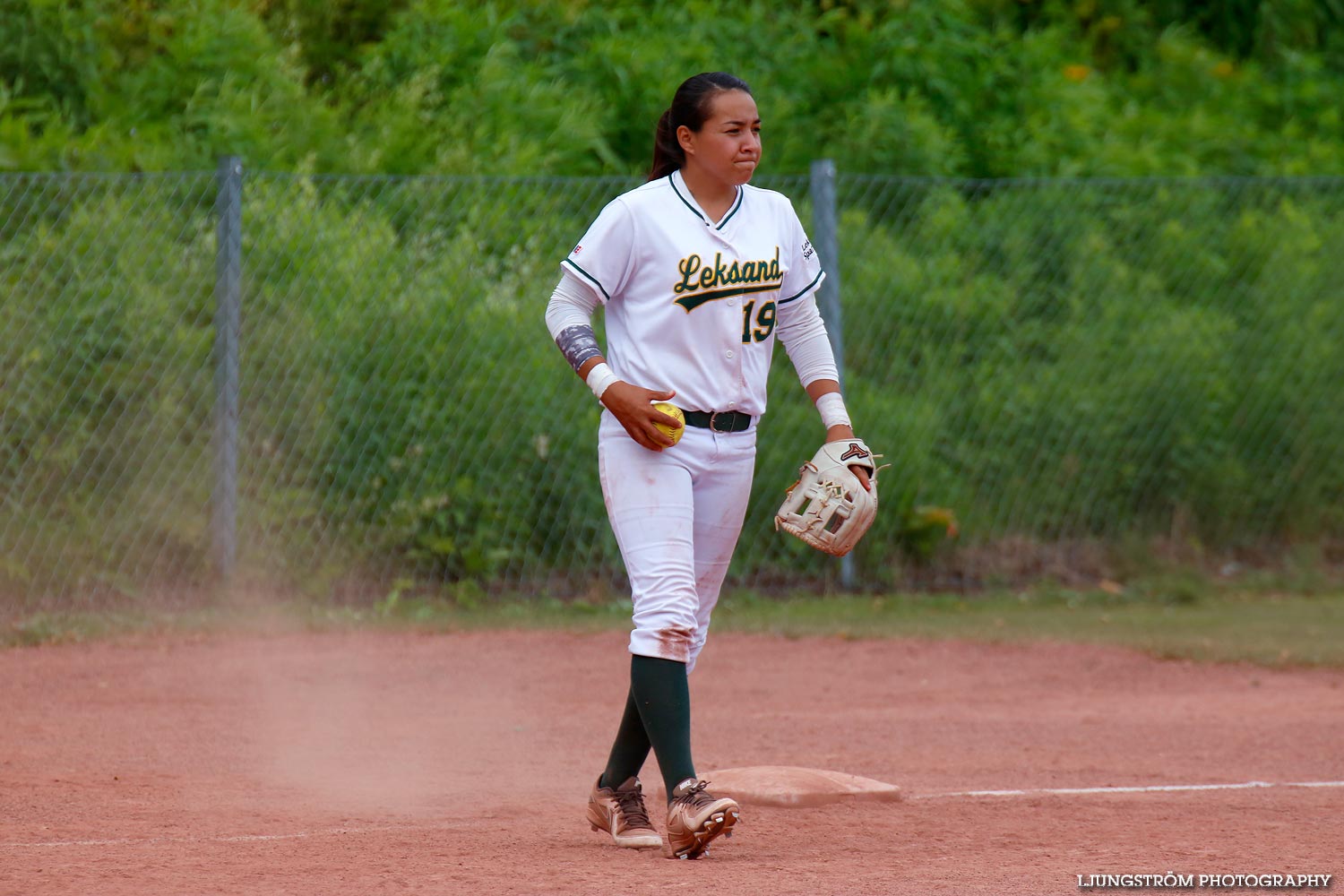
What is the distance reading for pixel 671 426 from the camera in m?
4.18

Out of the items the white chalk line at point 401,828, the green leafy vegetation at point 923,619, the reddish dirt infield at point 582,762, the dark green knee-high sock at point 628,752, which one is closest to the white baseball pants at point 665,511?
the dark green knee-high sock at point 628,752

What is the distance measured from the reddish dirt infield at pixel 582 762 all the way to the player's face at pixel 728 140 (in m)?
1.83

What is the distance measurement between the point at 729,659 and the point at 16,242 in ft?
14.4

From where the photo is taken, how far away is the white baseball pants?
4234mm

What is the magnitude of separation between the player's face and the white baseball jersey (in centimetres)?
11

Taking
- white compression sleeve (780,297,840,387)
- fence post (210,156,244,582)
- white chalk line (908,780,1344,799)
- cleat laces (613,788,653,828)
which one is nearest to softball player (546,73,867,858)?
cleat laces (613,788,653,828)

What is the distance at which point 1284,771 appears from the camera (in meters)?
5.79

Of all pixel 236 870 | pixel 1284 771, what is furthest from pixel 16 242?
pixel 1284 771

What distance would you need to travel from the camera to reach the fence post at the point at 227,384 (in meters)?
8.81

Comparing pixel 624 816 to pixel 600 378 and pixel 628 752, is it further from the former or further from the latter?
pixel 600 378

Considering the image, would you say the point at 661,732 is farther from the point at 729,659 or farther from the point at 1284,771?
the point at 729,659

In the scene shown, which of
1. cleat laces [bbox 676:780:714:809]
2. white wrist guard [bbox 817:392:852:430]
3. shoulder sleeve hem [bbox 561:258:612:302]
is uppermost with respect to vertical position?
shoulder sleeve hem [bbox 561:258:612:302]

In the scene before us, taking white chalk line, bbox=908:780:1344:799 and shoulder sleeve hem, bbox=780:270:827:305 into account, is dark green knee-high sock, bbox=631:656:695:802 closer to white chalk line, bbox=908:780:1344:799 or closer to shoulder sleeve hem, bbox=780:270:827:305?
shoulder sleeve hem, bbox=780:270:827:305

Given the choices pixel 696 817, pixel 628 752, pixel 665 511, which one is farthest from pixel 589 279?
pixel 696 817
